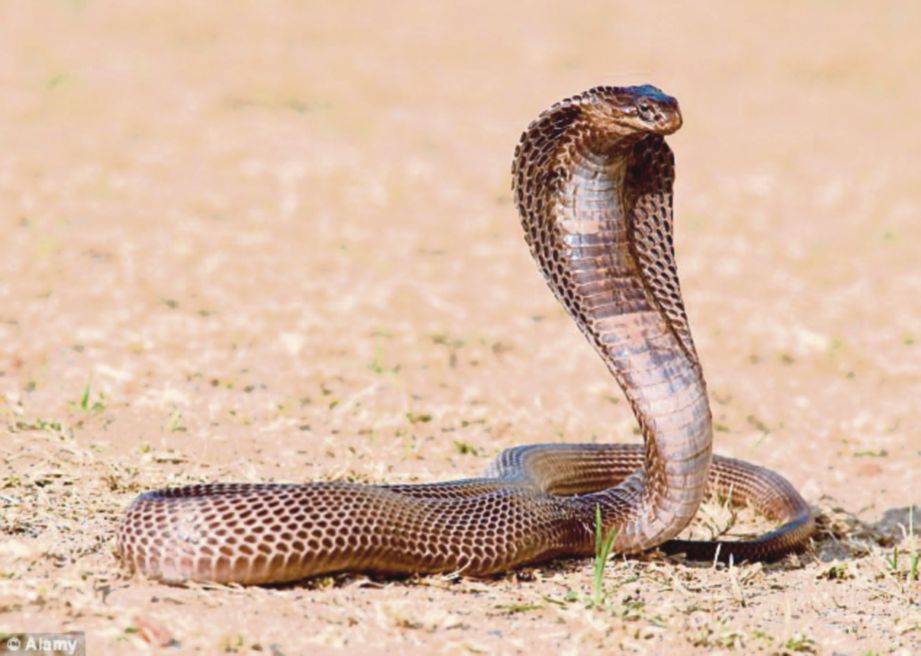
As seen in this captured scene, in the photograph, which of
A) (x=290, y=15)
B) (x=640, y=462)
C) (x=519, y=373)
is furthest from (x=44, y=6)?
(x=640, y=462)

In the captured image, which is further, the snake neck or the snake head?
the snake neck

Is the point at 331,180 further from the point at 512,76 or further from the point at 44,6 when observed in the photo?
the point at 44,6

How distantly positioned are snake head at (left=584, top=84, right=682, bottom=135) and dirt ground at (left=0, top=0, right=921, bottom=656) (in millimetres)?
1274

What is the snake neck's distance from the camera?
4.07 m

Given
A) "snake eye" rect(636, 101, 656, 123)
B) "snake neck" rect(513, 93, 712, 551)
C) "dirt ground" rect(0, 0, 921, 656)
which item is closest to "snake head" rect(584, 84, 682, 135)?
"snake eye" rect(636, 101, 656, 123)

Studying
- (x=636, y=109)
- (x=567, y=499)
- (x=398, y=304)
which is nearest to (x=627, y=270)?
(x=636, y=109)

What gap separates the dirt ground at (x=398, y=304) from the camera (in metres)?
3.80

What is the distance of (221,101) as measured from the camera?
12633 millimetres

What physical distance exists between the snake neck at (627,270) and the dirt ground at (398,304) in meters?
0.44

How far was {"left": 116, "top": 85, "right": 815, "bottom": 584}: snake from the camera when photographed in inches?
146

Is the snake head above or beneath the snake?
above

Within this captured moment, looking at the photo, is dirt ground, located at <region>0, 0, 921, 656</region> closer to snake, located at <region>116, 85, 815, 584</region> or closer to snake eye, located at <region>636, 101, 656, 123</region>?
snake, located at <region>116, 85, 815, 584</region>

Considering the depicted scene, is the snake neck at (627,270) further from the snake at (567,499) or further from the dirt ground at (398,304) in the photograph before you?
the dirt ground at (398,304)

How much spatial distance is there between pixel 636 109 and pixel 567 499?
1.32 meters
